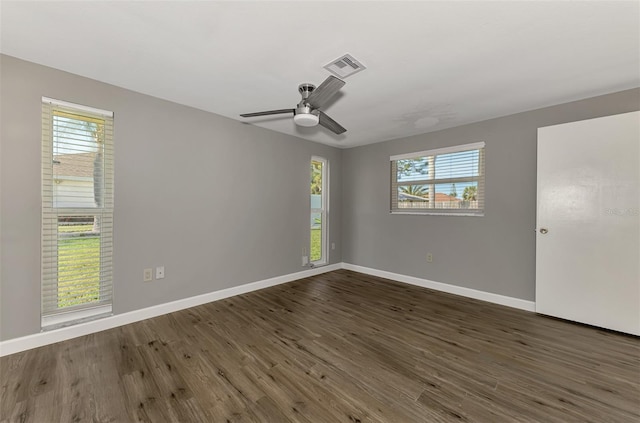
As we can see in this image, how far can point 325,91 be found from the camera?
1.96 m

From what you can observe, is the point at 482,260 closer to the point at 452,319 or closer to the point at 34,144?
the point at 452,319

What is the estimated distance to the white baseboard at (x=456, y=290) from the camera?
313cm

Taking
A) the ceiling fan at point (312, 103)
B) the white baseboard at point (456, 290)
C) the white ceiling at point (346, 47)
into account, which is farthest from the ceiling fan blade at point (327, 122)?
the white baseboard at point (456, 290)

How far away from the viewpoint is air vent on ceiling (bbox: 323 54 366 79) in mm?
2008

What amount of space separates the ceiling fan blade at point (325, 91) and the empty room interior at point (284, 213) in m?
0.03

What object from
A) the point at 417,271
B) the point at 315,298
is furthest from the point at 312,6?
the point at 417,271

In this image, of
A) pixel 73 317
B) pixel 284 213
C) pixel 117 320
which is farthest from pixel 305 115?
pixel 73 317

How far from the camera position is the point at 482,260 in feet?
11.3

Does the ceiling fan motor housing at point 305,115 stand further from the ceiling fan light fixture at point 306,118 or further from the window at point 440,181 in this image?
the window at point 440,181

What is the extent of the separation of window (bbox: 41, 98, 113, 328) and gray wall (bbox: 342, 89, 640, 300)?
3.69 meters

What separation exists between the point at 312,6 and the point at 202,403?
96.8 inches

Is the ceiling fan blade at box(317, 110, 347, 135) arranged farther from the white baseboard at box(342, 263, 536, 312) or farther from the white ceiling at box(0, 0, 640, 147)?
the white baseboard at box(342, 263, 536, 312)

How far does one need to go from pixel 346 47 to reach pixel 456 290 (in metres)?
3.38

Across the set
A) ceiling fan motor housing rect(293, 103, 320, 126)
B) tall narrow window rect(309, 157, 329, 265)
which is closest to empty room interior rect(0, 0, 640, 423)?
ceiling fan motor housing rect(293, 103, 320, 126)
